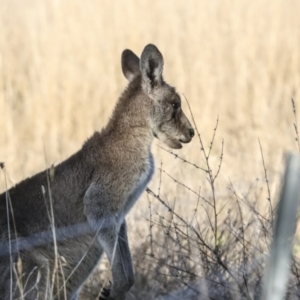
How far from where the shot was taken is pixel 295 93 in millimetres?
7941

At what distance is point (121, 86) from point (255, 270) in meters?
4.40

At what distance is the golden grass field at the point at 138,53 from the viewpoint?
7.80m

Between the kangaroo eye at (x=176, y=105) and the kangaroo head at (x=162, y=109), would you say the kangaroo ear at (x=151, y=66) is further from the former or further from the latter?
the kangaroo eye at (x=176, y=105)

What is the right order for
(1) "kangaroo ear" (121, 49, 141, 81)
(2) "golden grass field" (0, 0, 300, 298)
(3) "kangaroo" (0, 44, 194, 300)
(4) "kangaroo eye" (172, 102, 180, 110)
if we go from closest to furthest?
(3) "kangaroo" (0, 44, 194, 300) < (4) "kangaroo eye" (172, 102, 180, 110) < (1) "kangaroo ear" (121, 49, 141, 81) < (2) "golden grass field" (0, 0, 300, 298)

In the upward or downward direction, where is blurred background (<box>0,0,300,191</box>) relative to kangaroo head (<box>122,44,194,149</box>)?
upward

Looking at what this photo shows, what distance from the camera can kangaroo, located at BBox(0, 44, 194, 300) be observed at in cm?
384

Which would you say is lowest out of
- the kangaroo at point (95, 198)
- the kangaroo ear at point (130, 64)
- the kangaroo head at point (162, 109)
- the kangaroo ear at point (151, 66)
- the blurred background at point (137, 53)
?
the kangaroo at point (95, 198)

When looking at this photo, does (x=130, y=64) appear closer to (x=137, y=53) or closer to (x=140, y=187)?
(x=140, y=187)

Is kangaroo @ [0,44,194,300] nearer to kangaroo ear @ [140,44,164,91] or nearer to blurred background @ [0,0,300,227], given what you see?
kangaroo ear @ [140,44,164,91]

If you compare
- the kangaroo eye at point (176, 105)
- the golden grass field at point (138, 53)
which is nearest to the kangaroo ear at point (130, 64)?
the kangaroo eye at point (176, 105)

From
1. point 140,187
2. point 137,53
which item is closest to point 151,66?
point 140,187

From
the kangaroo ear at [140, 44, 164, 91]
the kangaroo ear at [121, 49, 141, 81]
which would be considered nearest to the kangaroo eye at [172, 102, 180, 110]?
the kangaroo ear at [140, 44, 164, 91]

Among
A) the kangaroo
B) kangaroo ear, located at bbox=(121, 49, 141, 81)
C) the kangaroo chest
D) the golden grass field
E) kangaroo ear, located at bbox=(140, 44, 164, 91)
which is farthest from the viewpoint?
the golden grass field

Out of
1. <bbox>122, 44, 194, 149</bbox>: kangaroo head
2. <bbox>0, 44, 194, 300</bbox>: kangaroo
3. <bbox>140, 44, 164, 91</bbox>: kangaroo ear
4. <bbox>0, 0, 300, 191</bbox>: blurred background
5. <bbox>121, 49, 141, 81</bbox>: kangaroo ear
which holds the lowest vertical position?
<bbox>0, 44, 194, 300</bbox>: kangaroo
